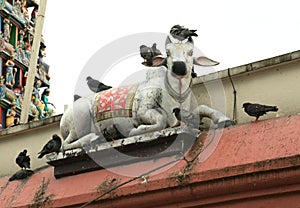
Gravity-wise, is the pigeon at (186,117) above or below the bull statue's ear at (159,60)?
below

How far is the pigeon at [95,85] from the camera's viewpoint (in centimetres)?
694

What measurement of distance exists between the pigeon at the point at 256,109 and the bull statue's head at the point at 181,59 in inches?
23.3

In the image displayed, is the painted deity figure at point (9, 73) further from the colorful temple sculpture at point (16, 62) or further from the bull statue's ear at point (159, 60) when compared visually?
the bull statue's ear at point (159, 60)

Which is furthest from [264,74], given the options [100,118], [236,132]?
[100,118]

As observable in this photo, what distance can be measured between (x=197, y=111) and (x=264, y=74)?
0.63 m

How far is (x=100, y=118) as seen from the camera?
6.59 meters

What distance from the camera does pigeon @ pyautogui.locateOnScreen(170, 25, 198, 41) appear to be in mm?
6477

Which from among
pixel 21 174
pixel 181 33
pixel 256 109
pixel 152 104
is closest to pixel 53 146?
pixel 21 174

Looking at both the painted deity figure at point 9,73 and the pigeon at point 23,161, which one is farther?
the painted deity figure at point 9,73

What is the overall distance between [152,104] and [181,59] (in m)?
0.46

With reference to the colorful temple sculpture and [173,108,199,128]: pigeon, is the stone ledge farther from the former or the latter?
the colorful temple sculpture

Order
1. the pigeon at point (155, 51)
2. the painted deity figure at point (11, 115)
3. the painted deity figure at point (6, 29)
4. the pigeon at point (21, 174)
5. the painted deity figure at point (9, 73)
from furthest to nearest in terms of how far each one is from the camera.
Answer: the painted deity figure at point (6, 29) < the painted deity figure at point (9, 73) < the painted deity figure at point (11, 115) < the pigeon at point (21, 174) < the pigeon at point (155, 51)

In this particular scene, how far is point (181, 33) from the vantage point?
6.48 m

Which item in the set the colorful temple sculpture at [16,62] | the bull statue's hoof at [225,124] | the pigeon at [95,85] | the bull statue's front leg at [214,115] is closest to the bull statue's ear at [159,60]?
the bull statue's front leg at [214,115]
